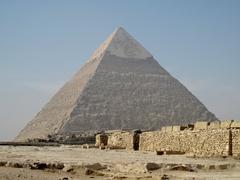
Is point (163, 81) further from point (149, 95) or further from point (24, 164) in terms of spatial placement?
point (24, 164)

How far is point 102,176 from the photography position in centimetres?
919

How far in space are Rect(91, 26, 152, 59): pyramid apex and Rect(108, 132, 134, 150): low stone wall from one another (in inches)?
4987

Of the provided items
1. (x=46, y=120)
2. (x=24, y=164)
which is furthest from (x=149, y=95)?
(x=24, y=164)

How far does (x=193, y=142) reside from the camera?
17.2 m

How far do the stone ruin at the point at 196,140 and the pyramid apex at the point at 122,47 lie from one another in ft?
430

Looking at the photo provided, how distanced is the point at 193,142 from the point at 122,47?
141 m

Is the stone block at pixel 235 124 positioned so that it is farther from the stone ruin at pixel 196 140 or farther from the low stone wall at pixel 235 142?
the low stone wall at pixel 235 142

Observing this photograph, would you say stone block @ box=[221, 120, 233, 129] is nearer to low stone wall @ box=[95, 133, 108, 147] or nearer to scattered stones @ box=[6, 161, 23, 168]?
scattered stones @ box=[6, 161, 23, 168]

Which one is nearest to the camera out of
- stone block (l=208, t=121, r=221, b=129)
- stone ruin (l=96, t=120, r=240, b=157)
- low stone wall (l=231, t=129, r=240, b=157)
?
low stone wall (l=231, t=129, r=240, b=157)

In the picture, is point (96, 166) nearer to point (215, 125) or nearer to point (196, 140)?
point (215, 125)

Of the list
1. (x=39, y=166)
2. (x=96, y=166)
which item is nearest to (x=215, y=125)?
(x=96, y=166)

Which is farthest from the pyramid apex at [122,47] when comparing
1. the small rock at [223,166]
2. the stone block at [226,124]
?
the small rock at [223,166]

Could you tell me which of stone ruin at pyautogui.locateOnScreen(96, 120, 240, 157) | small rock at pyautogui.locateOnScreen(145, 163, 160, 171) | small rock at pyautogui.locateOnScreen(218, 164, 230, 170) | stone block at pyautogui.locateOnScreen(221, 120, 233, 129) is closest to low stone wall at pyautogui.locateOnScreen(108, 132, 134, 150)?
stone ruin at pyautogui.locateOnScreen(96, 120, 240, 157)

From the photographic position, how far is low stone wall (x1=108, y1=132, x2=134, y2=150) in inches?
943
